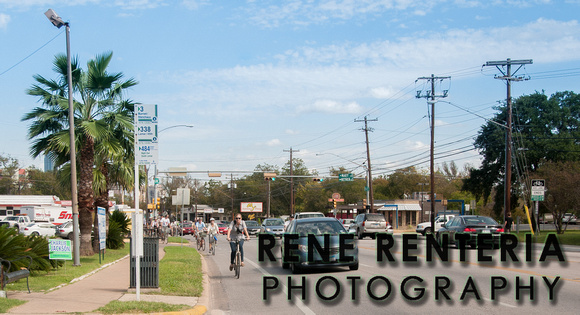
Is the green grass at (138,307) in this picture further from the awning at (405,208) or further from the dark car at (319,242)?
the awning at (405,208)

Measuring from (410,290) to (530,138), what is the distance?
54.6 m

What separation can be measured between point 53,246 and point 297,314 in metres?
8.26

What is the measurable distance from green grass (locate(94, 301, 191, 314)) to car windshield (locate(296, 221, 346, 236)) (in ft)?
22.7

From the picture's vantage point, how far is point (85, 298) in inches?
454

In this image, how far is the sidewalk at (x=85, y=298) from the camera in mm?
10034

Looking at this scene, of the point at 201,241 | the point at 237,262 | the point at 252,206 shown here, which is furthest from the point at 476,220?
the point at 252,206

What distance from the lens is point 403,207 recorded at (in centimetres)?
7419

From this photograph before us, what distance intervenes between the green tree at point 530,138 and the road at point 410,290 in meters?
45.2

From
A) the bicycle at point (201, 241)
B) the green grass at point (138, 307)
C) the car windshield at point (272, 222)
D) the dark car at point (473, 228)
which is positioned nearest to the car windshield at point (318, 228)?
the green grass at point (138, 307)

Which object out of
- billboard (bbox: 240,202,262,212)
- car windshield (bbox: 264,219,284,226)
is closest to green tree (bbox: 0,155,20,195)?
billboard (bbox: 240,202,262,212)

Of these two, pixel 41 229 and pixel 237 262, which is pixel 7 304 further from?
pixel 41 229

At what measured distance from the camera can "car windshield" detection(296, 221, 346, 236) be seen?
17109 mm

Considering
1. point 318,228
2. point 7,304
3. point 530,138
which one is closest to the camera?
point 7,304

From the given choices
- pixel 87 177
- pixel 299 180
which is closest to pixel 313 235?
pixel 87 177
